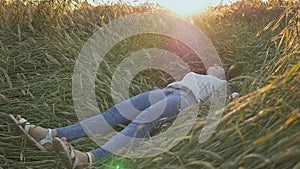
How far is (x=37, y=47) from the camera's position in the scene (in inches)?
143

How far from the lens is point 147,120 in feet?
8.59

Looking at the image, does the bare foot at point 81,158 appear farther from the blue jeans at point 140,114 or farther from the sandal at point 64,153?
the blue jeans at point 140,114

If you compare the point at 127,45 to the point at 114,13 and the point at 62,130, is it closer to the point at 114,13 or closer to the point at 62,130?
the point at 114,13

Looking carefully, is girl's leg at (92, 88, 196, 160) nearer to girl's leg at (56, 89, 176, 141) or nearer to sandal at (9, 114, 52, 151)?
girl's leg at (56, 89, 176, 141)

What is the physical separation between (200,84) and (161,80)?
0.61 meters

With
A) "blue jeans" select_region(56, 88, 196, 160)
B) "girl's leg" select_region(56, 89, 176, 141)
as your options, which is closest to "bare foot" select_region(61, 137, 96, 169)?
"blue jeans" select_region(56, 88, 196, 160)

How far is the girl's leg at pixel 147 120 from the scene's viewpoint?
2.38 metres

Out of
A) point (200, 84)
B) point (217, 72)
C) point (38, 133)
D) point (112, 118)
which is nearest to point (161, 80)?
point (217, 72)

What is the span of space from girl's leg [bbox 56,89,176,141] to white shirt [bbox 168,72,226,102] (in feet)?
0.61

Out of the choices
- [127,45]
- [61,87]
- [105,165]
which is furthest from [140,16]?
[105,165]

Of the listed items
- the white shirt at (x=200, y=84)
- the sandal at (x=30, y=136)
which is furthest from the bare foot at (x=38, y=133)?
the white shirt at (x=200, y=84)

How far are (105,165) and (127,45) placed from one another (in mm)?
1988

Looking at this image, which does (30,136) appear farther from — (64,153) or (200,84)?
(200,84)

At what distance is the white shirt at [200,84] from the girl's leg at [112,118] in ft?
0.61
